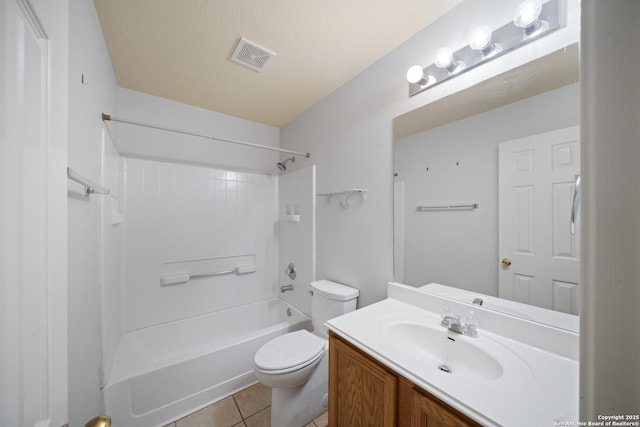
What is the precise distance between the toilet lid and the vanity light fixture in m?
1.68

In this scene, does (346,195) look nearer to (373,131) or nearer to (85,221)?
(373,131)

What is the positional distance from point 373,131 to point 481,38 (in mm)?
668

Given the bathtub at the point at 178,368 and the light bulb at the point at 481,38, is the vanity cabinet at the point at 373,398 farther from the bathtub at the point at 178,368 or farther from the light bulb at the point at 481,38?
the light bulb at the point at 481,38

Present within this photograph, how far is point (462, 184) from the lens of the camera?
1.13 metres

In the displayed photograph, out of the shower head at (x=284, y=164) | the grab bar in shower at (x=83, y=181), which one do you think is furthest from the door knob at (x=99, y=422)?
the shower head at (x=284, y=164)

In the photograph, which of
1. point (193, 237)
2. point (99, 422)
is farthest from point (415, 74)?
point (193, 237)

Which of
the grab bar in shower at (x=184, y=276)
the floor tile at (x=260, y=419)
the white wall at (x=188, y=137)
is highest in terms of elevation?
the white wall at (x=188, y=137)

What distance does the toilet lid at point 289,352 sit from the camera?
4.21ft

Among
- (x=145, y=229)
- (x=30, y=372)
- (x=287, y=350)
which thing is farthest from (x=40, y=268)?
(x=145, y=229)

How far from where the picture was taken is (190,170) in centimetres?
212

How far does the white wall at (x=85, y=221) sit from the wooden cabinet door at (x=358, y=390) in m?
1.02

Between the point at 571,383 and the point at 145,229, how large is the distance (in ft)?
8.63

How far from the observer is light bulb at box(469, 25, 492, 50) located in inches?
38.4

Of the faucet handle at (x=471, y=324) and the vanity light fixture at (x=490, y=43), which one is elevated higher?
the vanity light fixture at (x=490, y=43)
